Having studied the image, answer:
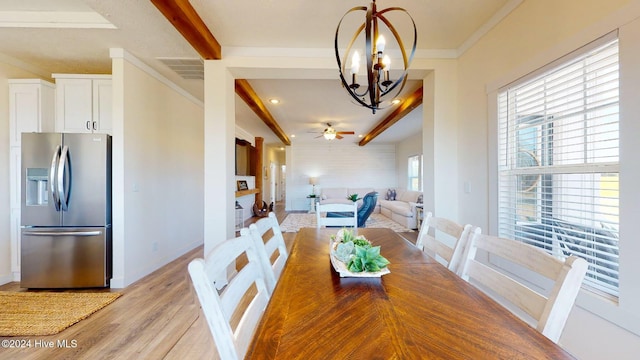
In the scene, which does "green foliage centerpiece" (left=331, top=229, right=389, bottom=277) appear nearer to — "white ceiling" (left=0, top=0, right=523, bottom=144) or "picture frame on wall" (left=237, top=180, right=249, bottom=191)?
"white ceiling" (left=0, top=0, right=523, bottom=144)

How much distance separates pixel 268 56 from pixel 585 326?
3198 mm

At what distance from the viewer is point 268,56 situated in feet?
8.81

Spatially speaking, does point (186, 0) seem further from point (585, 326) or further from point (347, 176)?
point (347, 176)

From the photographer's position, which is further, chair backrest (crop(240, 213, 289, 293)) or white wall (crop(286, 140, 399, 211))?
Answer: white wall (crop(286, 140, 399, 211))

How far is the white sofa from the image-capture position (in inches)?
233

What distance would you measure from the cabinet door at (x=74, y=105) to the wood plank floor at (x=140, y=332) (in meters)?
1.81

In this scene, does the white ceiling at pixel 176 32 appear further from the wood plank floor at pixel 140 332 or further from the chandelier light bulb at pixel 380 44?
the wood plank floor at pixel 140 332

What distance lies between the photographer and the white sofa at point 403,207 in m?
5.93

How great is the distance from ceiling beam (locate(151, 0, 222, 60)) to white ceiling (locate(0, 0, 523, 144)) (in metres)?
0.07

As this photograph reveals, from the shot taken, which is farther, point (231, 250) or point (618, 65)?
point (618, 65)

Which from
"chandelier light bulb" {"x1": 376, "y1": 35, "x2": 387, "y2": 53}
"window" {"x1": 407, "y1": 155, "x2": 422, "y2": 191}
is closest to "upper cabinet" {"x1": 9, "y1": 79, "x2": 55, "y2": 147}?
"chandelier light bulb" {"x1": 376, "y1": 35, "x2": 387, "y2": 53}

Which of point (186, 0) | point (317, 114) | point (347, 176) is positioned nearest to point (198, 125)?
point (317, 114)

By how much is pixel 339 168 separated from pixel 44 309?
25.1ft

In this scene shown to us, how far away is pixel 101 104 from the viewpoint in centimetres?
290
